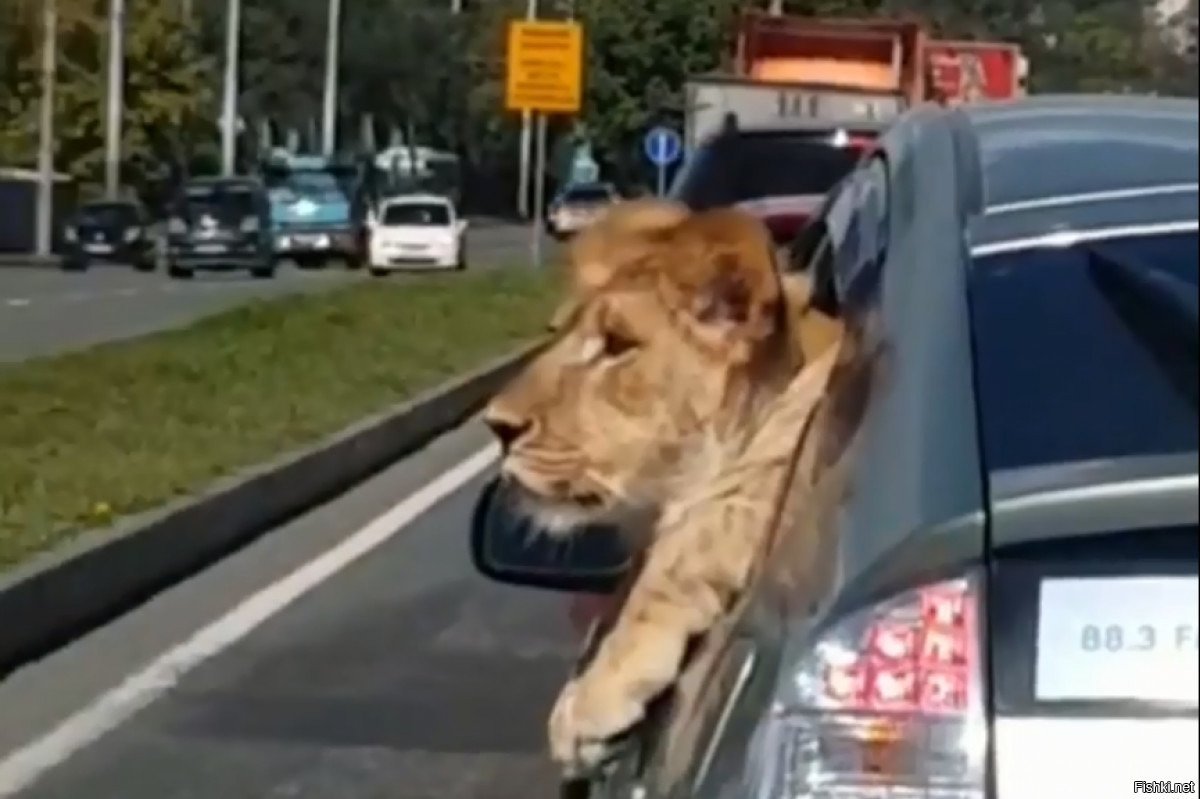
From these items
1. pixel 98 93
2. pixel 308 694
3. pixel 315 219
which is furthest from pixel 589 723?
pixel 98 93

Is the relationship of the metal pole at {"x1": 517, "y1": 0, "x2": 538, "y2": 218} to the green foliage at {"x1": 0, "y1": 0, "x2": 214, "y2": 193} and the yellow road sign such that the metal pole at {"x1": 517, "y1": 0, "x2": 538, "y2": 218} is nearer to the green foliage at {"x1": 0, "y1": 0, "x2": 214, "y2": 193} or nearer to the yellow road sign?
the green foliage at {"x1": 0, "y1": 0, "x2": 214, "y2": 193}

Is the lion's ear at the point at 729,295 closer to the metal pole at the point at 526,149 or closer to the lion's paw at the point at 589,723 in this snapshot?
the lion's paw at the point at 589,723

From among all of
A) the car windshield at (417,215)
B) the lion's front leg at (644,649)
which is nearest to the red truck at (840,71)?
the car windshield at (417,215)

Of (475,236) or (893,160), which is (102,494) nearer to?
(893,160)

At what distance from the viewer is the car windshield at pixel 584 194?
75.4 metres

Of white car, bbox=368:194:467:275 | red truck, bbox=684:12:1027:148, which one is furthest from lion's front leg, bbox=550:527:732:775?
white car, bbox=368:194:467:275

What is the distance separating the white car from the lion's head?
6191 cm

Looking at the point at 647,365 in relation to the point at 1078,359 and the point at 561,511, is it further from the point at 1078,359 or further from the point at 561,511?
the point at 1078,359

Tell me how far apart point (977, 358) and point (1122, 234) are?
29 cm

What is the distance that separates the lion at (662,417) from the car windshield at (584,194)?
229ft

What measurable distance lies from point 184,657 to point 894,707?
9.62m

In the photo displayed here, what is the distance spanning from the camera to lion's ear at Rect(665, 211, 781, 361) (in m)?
3.89

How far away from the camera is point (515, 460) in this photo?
13.3ft

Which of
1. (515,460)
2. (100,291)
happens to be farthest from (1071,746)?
(100,291)
